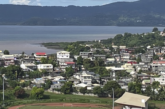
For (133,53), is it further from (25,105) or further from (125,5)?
(125,5)

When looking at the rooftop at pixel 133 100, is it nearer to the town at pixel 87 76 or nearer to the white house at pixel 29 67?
the town at pixel 87 76

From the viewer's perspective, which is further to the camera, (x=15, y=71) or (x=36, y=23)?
(x=36, y=23)

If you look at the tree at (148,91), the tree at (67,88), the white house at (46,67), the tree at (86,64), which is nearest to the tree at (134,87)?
the tree at (148,91)

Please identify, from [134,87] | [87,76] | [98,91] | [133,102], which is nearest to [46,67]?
[87,76]

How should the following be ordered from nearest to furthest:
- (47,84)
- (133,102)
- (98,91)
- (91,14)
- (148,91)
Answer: (133,102) → (148,91) → (98,91) → (47,84) → (91,14)

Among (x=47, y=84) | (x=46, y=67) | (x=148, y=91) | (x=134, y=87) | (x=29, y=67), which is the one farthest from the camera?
(x=29, y=67)

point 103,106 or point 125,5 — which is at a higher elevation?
point 125,5

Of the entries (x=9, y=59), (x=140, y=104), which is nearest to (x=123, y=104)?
(x=140, y=104)

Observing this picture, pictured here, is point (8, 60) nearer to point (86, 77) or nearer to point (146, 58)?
point (86, 77)

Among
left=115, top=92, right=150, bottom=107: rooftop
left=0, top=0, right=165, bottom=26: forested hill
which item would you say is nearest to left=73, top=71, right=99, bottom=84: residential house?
left=115, top=92, right=150, bottom=107: rooftop
